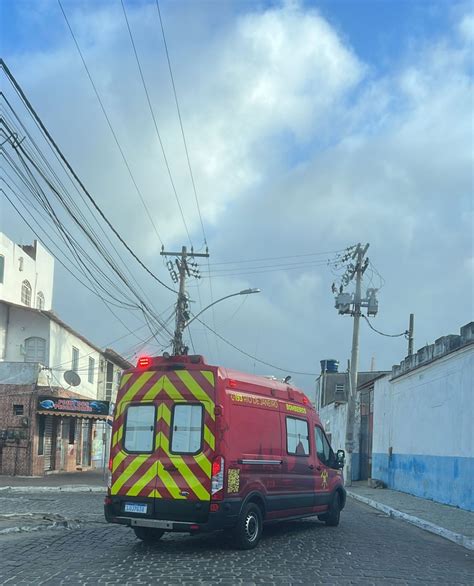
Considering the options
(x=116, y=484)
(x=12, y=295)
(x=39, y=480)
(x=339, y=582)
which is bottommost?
(x=39, y=480)


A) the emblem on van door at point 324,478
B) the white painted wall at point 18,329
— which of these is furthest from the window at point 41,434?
the emblem on van door at point 324,478

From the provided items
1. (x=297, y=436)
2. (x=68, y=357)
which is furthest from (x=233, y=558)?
(x=68, y=357)

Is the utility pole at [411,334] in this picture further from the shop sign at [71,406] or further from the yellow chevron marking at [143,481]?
the yellow chevron marking at [143,481]

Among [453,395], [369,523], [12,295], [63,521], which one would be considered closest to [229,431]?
[63,521]

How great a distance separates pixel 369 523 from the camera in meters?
13.9

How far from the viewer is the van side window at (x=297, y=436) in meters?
11.2

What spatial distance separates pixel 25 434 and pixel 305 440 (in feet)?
59.5

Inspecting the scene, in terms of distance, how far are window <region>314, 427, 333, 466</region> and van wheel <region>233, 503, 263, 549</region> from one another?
2.77 meters

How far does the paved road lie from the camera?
7629mm

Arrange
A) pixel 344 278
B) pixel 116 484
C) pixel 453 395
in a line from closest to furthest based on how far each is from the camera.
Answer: pixel 116 484, pixel 453 395, pixel 344 278

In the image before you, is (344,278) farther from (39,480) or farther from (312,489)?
(312,489)

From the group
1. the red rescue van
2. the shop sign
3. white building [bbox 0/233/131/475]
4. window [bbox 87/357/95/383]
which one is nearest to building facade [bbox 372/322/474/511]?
the red rescue van

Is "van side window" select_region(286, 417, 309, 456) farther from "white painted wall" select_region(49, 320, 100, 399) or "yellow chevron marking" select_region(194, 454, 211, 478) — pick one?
"white painted wall" select_region(49, 320, 100, 399)

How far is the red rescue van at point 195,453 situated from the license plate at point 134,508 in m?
0.01
